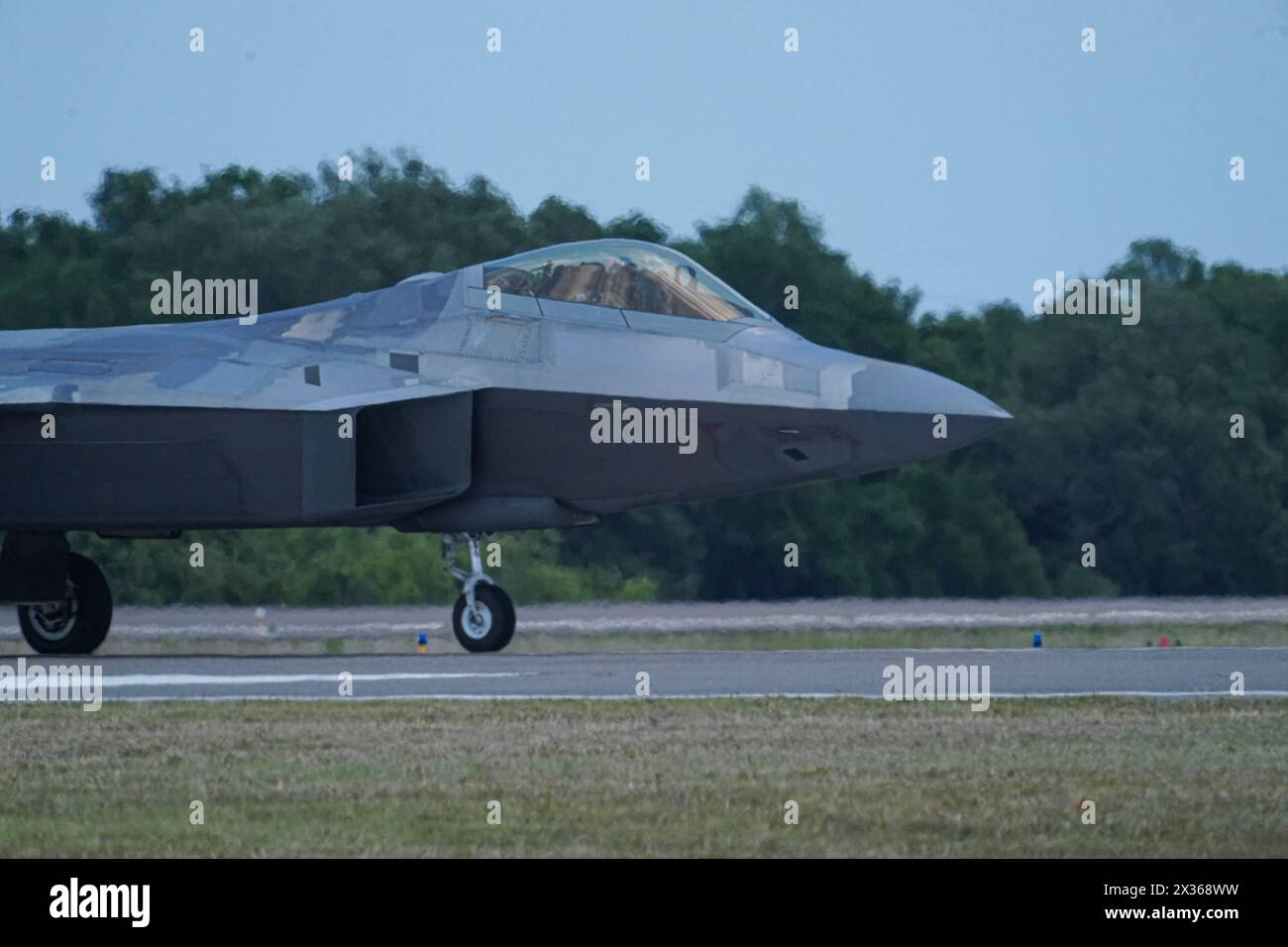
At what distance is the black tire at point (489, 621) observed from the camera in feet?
51.1

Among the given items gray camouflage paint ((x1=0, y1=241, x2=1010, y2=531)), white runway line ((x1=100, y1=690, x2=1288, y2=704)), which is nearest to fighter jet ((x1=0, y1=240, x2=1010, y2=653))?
gray camouflage paint ((x1=0, y1=241, x2=1010, y2=531))

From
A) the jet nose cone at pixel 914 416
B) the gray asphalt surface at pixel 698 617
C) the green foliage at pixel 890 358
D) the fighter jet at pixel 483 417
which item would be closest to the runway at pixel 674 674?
the fighter jet at pixel 483 417

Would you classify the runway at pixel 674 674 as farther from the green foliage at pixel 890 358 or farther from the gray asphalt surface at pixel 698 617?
the green foliage at pixel 890 358

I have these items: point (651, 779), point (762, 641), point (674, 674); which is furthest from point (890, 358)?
point (651, 779)

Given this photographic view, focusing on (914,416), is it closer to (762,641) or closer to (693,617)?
(762,641)

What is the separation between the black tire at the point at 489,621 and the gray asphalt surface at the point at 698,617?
2.49 meters

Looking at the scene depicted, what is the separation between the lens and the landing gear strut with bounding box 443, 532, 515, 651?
51.1 ft

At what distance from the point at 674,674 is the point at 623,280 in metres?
3.44

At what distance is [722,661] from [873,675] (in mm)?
1677

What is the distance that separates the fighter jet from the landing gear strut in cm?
2

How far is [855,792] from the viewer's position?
26.6 ft

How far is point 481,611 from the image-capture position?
15602mm

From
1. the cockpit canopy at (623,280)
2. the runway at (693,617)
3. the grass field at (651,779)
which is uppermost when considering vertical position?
the cockpit canopy at (623,280)

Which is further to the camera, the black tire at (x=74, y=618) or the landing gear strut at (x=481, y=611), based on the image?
the black tire at (x=74, y=618)
